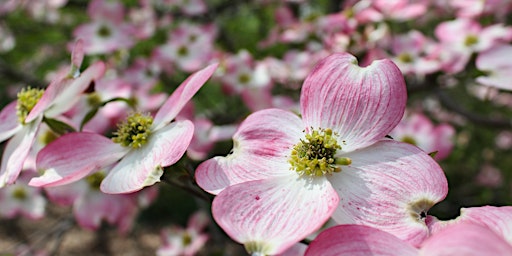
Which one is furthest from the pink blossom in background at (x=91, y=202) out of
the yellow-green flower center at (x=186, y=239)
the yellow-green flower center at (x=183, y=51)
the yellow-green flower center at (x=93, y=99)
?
the yellow-green flower center at (x=183, y=51)

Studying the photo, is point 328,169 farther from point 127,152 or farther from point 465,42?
point 465,42

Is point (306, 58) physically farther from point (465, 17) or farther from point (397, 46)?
point (465, 17)

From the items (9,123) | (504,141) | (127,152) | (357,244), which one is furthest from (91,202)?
(504,141)

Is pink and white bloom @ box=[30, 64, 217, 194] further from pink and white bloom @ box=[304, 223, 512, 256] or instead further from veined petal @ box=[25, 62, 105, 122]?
pink and white bloom @ box=[304, 223, 512, 256]

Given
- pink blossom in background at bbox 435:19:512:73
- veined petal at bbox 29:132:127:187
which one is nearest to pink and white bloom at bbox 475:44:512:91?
pink blossom in background at bbox 435:19:512:73

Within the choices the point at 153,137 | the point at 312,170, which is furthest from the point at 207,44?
the point at 312,170

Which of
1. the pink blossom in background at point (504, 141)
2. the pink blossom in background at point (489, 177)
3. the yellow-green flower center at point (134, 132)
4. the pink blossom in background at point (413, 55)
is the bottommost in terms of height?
the pink blossom in background at point (504, 141)

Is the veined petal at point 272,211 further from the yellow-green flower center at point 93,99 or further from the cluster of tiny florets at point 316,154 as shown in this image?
the yellow-green flower center at point 93,99

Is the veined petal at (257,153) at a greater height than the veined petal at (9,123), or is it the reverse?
the veined petal at (257,153)

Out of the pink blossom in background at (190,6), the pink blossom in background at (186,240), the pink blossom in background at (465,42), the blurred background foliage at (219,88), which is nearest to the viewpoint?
the pink blossom in background at (465,42)
